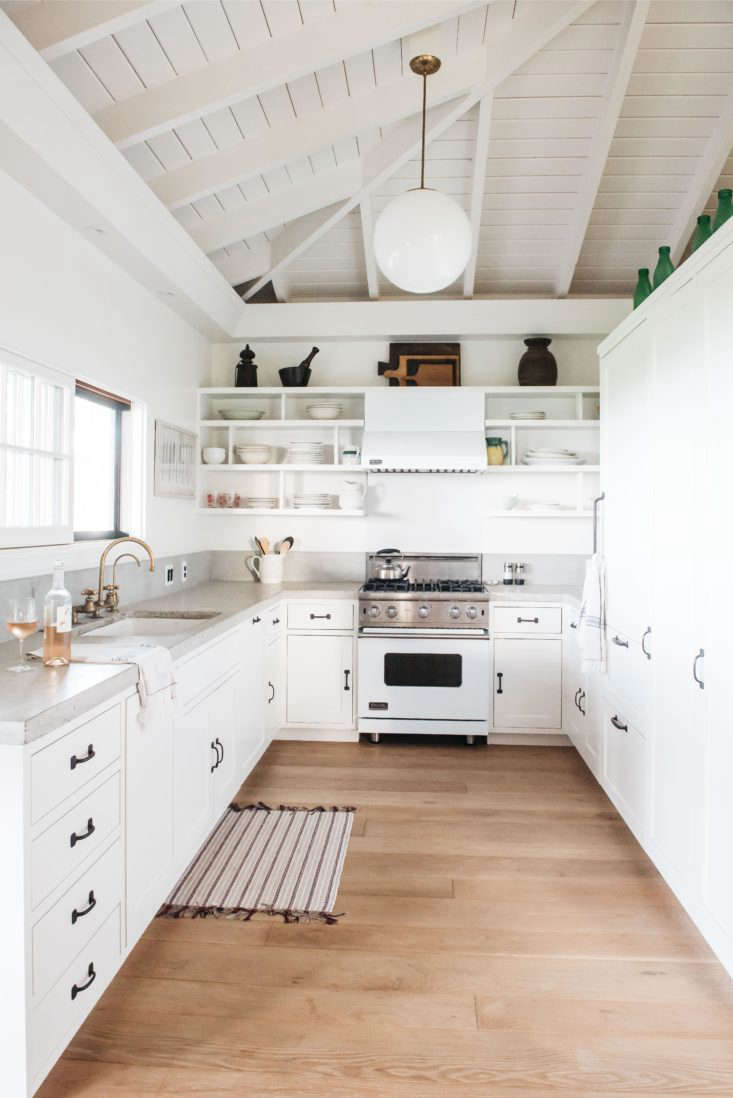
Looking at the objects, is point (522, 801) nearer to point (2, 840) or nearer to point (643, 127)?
point (2, 840)

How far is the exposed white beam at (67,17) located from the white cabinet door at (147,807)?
2030 mm

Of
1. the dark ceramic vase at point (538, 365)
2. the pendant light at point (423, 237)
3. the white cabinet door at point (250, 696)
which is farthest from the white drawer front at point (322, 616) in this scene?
the pendant light at point (423, 237)

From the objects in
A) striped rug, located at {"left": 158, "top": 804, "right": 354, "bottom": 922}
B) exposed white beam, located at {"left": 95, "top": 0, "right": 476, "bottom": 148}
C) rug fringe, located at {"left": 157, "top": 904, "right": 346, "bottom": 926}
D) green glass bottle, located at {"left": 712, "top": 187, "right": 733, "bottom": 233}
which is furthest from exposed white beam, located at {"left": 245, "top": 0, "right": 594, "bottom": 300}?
rug fringe, located at {"left": 157, "top": 904, "right": 346, "bottom": 926}

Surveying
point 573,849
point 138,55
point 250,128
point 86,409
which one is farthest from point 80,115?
point 573,849

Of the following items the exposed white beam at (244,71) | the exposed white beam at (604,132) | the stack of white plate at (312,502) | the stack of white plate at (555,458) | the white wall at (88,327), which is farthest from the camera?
the stack of white plate at (312,502)

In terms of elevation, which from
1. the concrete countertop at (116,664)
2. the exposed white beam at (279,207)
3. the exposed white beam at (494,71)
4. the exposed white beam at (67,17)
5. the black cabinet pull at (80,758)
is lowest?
the black cabinet pull at (80,758)

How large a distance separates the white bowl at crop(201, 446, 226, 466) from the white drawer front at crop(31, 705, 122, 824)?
2.85 meters

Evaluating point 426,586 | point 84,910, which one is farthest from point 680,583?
point 426,586

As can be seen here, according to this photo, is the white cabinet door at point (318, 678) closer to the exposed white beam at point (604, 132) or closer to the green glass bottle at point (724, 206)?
the exposed white beam at point (604, 132)

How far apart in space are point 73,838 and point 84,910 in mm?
214

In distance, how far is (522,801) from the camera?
347 cm

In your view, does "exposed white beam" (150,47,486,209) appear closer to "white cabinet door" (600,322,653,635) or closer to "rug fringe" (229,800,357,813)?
"white cabinet door" (600,322,653,635)

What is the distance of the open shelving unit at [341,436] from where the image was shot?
14.8ft

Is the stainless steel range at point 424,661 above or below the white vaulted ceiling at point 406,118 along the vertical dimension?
below
